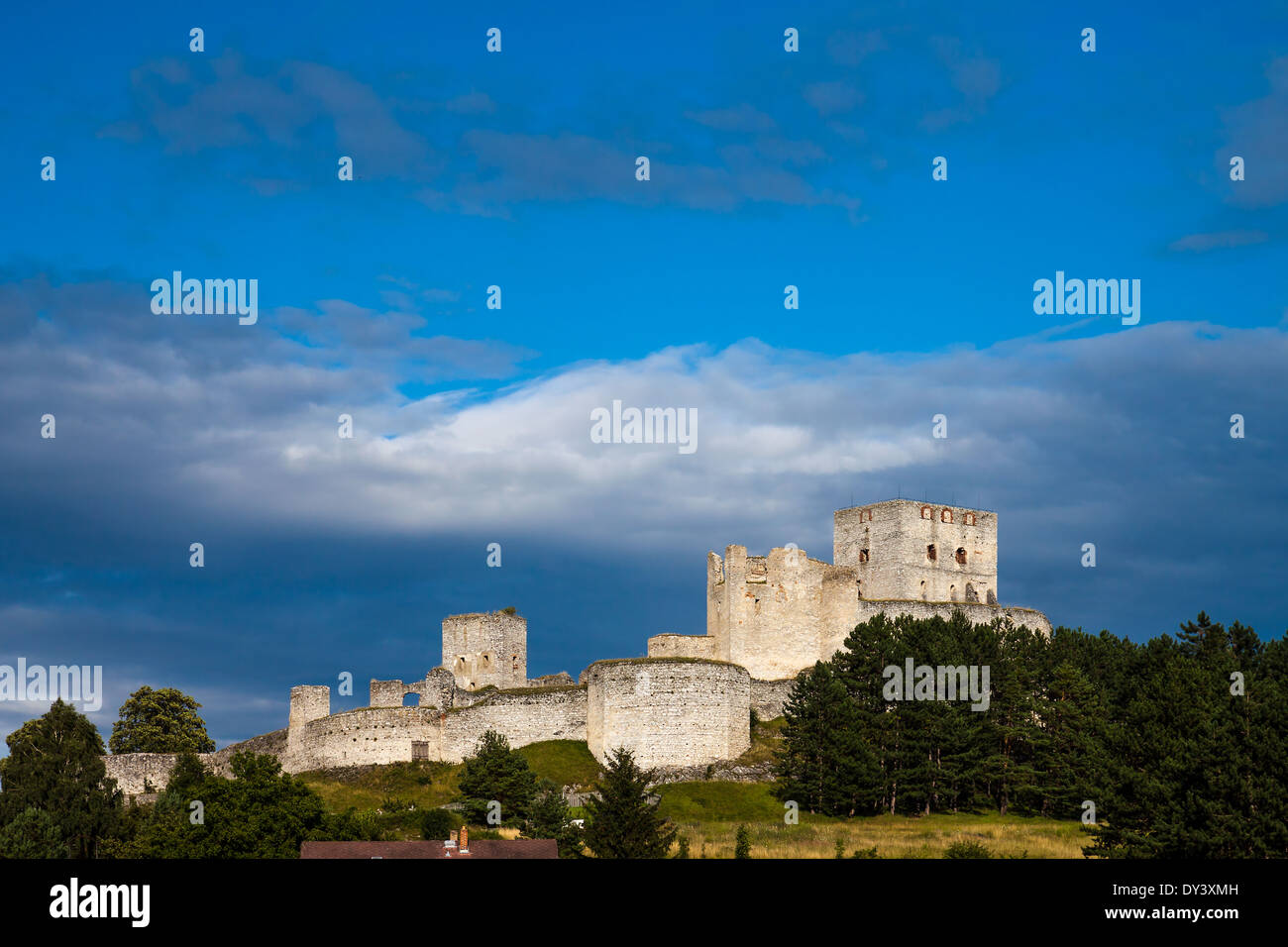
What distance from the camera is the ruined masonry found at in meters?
77.2

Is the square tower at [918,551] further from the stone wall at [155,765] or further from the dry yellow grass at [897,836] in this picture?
the stone wall at [155,765]

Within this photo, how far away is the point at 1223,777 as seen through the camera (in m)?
48.1

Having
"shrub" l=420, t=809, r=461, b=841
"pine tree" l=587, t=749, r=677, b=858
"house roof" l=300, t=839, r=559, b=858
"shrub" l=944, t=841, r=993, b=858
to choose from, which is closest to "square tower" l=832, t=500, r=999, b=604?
"shrub" l=420, t=809, r=461, b=841

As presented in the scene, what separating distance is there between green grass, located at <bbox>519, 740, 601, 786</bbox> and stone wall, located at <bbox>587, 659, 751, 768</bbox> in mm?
1105

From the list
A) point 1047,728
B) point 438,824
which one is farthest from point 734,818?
point 1047,728

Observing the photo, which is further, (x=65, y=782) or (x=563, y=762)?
(x=563, y=762)

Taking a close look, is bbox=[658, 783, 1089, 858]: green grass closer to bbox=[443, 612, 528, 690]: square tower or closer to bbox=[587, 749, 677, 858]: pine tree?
bbox=[587, 749, 677, 858]: pine tree

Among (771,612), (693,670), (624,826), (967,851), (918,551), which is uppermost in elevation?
(918,551)

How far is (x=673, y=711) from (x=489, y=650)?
21786 millimetres

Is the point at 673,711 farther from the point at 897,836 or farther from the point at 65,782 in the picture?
the point at 65,782

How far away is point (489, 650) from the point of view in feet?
311
